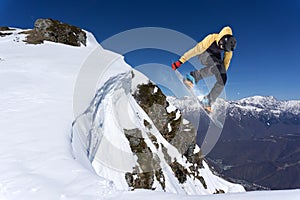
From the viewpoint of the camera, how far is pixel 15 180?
455 centimetres

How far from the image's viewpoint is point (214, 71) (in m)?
11.0

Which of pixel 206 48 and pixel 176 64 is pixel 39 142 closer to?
pixel 176 64

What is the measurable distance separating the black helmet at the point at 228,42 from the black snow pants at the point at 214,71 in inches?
50.6

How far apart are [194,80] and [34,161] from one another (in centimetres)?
917

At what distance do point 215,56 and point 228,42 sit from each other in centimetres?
157

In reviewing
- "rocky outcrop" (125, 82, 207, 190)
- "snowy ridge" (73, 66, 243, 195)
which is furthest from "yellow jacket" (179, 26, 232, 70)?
"rocky outcrop" (125, 82, 207, 190)

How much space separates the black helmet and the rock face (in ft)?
75.2

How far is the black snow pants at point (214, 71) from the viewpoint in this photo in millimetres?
10664

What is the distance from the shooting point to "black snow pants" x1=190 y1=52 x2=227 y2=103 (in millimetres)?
10664

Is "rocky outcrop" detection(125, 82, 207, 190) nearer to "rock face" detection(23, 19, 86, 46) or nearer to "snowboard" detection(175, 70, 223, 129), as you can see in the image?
"snowboard" detection(175, 70, 223, 129)

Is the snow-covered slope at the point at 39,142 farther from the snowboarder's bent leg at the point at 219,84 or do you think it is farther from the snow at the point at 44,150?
the snowboarder's bent leg at the point at 219,84

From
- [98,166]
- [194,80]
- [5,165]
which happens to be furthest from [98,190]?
[194,80]

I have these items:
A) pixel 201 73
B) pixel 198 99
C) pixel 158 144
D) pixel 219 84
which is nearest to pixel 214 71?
pixel 219 84

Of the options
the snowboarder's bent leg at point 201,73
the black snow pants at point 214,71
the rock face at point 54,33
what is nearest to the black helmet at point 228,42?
the black snow pants at point 214,71
